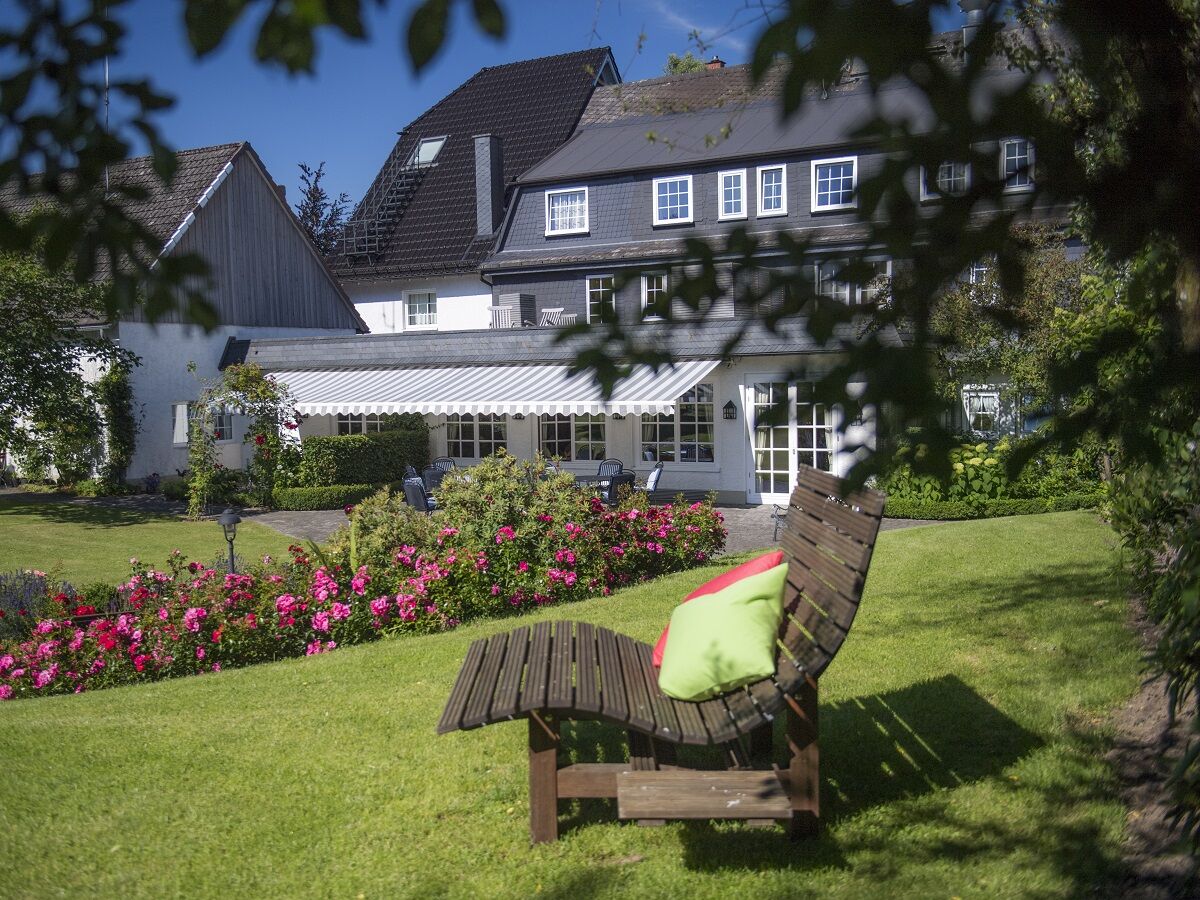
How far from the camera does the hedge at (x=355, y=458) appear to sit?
67.9 feet

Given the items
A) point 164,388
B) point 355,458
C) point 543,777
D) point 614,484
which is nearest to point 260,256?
point 164,388

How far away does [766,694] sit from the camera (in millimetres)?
3967

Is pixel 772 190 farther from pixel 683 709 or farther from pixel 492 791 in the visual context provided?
pixel 683 709

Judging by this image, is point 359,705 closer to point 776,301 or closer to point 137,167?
point 137,167

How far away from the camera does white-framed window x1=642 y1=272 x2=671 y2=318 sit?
2.10 meters

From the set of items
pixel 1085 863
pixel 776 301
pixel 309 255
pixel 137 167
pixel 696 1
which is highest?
pixel 309 255

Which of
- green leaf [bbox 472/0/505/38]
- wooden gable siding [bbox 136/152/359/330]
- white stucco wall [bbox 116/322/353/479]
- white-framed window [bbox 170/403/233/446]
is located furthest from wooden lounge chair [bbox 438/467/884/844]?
wooden gable siding [bbox 136/152/359/330]

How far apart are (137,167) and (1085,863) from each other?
3.76 metres

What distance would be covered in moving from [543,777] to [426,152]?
32.0 m

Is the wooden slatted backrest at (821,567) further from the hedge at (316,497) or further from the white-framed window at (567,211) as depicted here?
the white-framed window at (567,211)

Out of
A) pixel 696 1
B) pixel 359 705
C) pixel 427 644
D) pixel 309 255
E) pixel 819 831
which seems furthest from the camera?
pixel 309 255

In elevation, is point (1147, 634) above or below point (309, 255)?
below

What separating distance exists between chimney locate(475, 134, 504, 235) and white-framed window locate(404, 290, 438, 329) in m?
2.39

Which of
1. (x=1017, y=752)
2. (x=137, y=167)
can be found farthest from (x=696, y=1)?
(x=1017, y=752)
